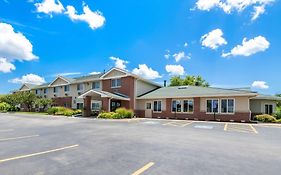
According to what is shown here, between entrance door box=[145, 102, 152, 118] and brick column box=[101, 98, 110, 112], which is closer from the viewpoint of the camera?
brick column box=[101, 98, 110, 112]

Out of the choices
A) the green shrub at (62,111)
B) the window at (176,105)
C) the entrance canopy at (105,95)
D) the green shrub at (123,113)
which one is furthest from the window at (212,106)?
the green shrub at (62,111)

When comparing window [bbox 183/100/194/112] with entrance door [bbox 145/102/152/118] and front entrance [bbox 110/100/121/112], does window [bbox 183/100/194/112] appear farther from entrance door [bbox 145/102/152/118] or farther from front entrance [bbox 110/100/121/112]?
front entrance [bbox 110/100/121/112]

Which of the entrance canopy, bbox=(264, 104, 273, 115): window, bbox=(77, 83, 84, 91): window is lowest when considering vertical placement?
bbox=(264, 104, 273, 115): window

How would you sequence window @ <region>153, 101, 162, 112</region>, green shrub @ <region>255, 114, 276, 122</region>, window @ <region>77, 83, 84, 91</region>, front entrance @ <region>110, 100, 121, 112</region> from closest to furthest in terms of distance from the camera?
1. green shrub @ <region>255, 114, 276, 122</region>
2. window @ <region>153, 101, 162, 112</region>
3. front entrance @ <region>110, 100, 121, 112</region>
4. window @ <region>77, 83, 84, 91</region>

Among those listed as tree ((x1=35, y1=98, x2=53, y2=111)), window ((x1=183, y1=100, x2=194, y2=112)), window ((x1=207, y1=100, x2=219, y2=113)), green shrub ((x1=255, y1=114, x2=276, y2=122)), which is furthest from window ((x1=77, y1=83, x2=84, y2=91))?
green shrub ((x1=255, y1=114, x2=276, y2=122))

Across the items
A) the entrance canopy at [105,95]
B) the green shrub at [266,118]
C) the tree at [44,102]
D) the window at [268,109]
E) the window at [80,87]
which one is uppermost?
the window at [80,87]

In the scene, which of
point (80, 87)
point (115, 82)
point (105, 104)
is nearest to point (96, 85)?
point (115, 82)

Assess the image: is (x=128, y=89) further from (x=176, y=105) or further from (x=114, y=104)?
(x=176, y=105)

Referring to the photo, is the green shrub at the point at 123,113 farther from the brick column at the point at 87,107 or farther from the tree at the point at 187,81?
the tree at the point at 187,81

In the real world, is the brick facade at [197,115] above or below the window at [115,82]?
below

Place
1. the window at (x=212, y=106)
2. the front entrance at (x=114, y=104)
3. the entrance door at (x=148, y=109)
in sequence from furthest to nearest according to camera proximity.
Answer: the entrance door at (x=148, y=109) → the front entrance at (x=114, y=104) → the window at (x=212, y=106)

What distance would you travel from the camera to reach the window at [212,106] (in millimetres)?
25467

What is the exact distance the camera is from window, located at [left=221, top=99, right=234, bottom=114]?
24.5 metres

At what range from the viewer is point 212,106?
2580cm
